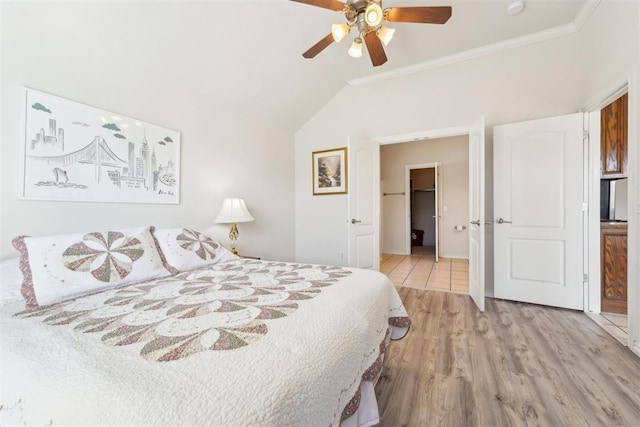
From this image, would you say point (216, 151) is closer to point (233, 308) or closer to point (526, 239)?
point (233, 308)

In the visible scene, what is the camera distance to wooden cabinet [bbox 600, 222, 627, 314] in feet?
8.07

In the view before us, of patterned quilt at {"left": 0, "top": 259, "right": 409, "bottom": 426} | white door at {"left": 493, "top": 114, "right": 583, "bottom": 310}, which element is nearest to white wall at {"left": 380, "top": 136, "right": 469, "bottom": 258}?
white door at {"left": 493, "top": 114, "right": 583, "bottom": 310}

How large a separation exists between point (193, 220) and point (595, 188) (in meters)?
4.03

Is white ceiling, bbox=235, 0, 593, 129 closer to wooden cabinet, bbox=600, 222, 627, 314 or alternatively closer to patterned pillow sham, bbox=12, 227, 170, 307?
patterned pillow sham, bbox=12, 227, 170, 307

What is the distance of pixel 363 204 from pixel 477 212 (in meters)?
1.32

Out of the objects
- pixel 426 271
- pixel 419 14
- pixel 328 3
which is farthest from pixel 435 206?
pixel 328 3

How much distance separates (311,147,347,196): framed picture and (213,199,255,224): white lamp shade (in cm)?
151

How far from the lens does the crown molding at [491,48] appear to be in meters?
2.57

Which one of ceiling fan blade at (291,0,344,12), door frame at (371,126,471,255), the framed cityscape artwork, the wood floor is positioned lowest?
the wood floor

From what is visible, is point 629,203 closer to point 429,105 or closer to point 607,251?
point 607,251

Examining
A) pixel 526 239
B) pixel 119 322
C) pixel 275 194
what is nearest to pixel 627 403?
pixel 526 239

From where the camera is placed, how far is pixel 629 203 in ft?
6.28

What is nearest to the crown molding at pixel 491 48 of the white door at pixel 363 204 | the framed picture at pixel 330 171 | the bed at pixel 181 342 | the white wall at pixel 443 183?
the white door at pixel 363 204

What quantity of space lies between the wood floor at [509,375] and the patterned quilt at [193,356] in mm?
485
